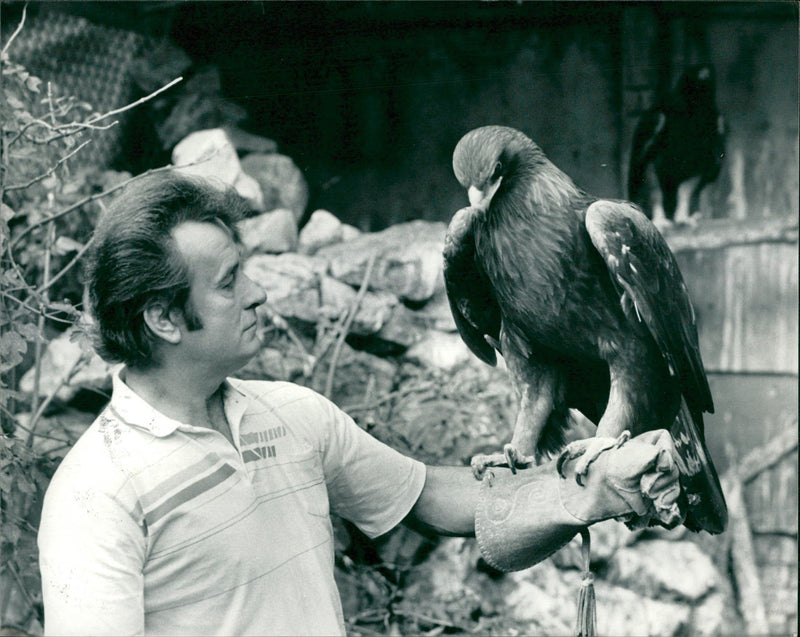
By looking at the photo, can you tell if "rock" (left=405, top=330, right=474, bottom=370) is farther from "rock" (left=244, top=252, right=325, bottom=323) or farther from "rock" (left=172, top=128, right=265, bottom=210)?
"rock" (left=172, top=128, right=265, bottom=210)

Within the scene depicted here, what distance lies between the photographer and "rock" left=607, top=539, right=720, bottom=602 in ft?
11.0

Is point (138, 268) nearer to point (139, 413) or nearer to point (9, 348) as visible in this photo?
point (139, 413)

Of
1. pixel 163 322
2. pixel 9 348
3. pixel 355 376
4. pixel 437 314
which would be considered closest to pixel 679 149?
pixel 437 314

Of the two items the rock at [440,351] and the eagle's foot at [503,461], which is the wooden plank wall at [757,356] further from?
the eagle's foot at [503,461]

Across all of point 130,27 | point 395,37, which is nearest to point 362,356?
point 395,37

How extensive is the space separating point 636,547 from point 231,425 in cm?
198

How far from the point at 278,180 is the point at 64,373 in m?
0.96

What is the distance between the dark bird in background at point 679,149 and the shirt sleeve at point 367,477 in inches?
43.3

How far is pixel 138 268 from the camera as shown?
1.79 metres

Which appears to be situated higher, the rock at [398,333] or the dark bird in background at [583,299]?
the dark bird in background at [583,299]

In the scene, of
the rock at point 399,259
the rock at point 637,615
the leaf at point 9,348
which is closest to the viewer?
the leaf at point 9,348

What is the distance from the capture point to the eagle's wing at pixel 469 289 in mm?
2035

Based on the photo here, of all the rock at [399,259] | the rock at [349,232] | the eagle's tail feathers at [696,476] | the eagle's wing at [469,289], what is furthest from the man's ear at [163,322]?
the rock at [349,232]

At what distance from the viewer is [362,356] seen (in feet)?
10.8
